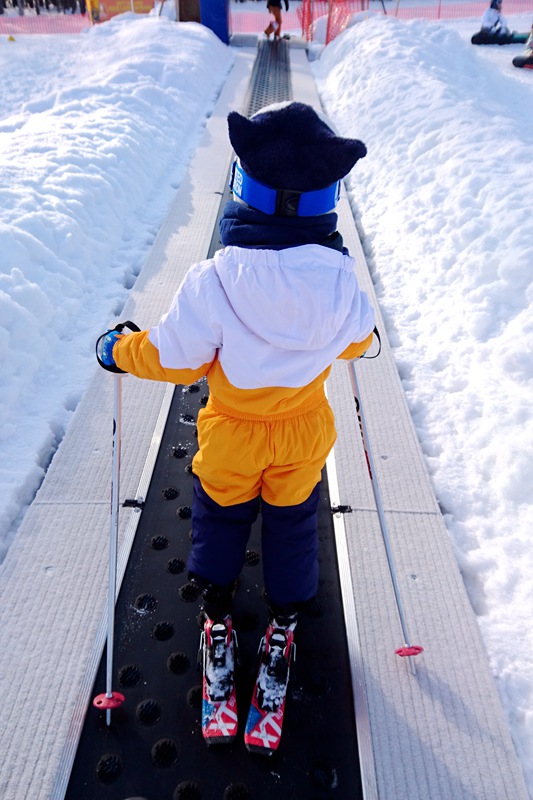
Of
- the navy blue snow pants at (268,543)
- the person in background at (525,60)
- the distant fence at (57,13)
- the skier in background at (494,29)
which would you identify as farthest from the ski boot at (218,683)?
the distant fence at (57,13)

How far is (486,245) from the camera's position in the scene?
3.56 m

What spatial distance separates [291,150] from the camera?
121 centimetres

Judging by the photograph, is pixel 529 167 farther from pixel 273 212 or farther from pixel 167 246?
pixel 273 212

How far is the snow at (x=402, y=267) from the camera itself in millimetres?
2188

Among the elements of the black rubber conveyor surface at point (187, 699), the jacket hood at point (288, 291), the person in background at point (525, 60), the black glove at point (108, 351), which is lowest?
the black rubber conveyor surface at point (187, 699)

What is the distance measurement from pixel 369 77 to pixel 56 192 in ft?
18.7

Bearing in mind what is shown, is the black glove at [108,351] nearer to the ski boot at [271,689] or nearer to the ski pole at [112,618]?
the ski pole at [112,618]

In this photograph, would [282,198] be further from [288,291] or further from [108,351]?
[108,351]

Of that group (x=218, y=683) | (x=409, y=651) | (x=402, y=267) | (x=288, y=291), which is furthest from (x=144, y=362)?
(x=402, y=267)

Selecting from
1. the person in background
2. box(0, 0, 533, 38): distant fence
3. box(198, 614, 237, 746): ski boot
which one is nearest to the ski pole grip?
box(198, 614, 237, 746): ski boot

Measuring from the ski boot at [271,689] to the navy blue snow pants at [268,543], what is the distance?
12cm

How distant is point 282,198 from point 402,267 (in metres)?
2.84

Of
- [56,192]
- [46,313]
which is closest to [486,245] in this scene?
[46,313]

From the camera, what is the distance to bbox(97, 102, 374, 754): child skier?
1233mm
